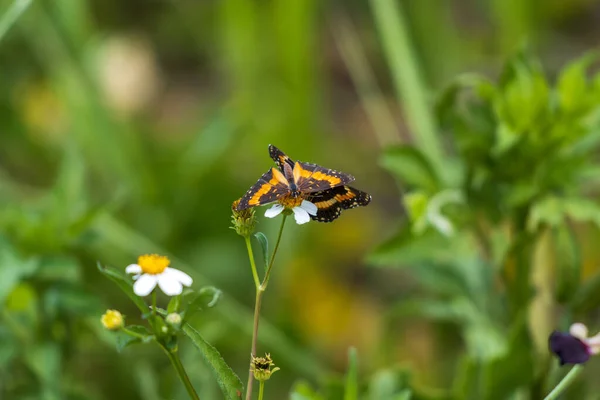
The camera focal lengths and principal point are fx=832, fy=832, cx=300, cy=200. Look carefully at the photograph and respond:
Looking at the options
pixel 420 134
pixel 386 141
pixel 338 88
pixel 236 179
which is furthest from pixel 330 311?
pixel 338 88

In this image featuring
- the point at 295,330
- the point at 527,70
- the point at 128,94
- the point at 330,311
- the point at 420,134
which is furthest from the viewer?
the point at 128,94

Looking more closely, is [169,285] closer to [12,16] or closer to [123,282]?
[123,282]

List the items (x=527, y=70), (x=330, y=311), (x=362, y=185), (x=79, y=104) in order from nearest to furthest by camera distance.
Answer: (x=527, y=70) → (x=79, y=104) → (x=330, y=311) → (x=362, y=185)

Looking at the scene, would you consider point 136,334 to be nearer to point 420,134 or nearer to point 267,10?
point 420,134

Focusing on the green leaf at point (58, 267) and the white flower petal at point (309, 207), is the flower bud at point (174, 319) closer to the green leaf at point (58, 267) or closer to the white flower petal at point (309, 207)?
the white flower petal at point (309, 207)

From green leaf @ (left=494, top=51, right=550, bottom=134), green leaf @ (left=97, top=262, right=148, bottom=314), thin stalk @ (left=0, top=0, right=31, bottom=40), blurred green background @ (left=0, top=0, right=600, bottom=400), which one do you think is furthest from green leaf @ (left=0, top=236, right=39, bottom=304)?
green leaf @ (left=494, top=51, right=550, bottom=134)

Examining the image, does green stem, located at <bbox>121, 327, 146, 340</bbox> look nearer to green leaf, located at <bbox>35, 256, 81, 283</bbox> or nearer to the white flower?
the white flower
